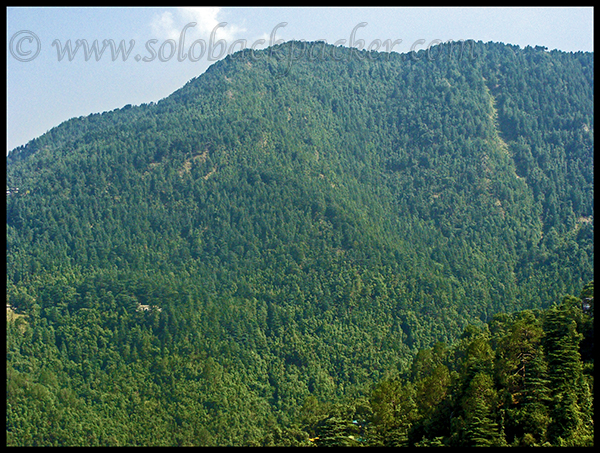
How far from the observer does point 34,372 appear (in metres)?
119

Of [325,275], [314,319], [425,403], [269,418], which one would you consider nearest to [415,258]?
[325,275]

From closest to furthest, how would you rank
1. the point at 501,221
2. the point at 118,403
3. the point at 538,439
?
the point at 538,439, the point at 118,403, the point at 501,221

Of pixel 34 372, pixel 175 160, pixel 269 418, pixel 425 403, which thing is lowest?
pixel 269 418

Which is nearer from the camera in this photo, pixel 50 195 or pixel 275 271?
pixel 275 271

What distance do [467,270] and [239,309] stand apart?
199 feet

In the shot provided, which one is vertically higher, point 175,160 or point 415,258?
point 175,160

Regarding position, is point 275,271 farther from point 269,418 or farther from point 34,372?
point 34,372

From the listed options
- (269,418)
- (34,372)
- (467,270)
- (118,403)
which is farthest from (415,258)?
(34,372)

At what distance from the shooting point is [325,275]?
16012 cm

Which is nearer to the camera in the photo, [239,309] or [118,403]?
[118,403]

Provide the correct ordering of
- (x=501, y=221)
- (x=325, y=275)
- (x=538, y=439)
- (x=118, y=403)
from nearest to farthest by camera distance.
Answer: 1. (x=538, y=439)
2. (x=118, y=403)
3. (x=325, y=275)
4. (x=501, y=221)

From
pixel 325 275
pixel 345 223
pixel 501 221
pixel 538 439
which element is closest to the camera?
pixel 538 439

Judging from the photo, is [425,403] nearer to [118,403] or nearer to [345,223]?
[118,403]

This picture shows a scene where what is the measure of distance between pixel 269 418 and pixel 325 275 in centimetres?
4785
